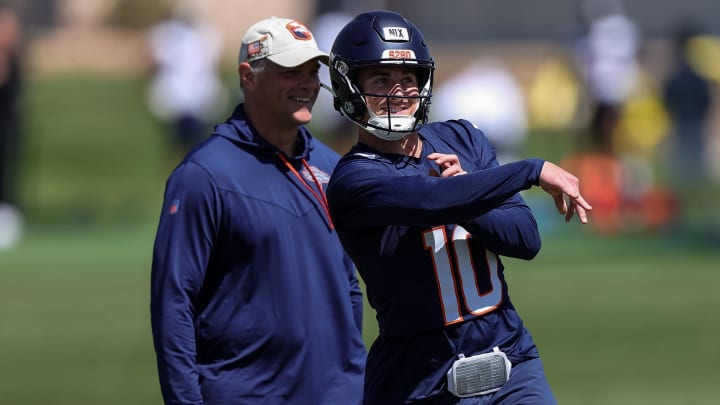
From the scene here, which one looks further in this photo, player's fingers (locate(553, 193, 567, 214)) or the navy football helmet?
the navy football helmet

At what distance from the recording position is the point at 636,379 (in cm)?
1130

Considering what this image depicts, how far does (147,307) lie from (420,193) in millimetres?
9612

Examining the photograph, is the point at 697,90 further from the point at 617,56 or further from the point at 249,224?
the point at 249,224

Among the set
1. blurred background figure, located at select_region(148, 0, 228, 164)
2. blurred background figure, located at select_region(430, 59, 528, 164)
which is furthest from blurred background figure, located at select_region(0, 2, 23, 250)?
blurred background figure, located at select_region(430, 59, 528, 164)

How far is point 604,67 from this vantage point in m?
20.3

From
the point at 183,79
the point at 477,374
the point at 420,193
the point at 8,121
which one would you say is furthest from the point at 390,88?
the point at 183,79

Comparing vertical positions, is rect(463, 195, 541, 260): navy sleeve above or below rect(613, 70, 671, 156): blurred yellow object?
above

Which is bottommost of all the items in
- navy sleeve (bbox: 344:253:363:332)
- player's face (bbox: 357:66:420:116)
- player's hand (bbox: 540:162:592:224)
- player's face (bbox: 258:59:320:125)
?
navy sleeve (bbox: 344:253:363:332)

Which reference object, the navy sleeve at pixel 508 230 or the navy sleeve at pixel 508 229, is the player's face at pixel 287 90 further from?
the navy sleeve at pixel 508 230

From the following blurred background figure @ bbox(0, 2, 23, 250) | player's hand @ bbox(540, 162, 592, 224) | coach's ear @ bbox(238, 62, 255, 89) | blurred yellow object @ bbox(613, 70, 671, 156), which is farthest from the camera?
blurred yellow object @ bbox(613, 70, 671, 156)

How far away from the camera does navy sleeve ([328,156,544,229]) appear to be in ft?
15.6

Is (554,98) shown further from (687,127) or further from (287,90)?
(287,90)

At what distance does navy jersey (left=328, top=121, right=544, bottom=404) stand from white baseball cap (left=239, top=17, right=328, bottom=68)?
0.87 meters

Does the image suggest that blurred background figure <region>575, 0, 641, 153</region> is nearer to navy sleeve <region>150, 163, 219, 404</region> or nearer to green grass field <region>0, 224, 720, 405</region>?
green grass field <region>0, 224, 720, 405</region>
